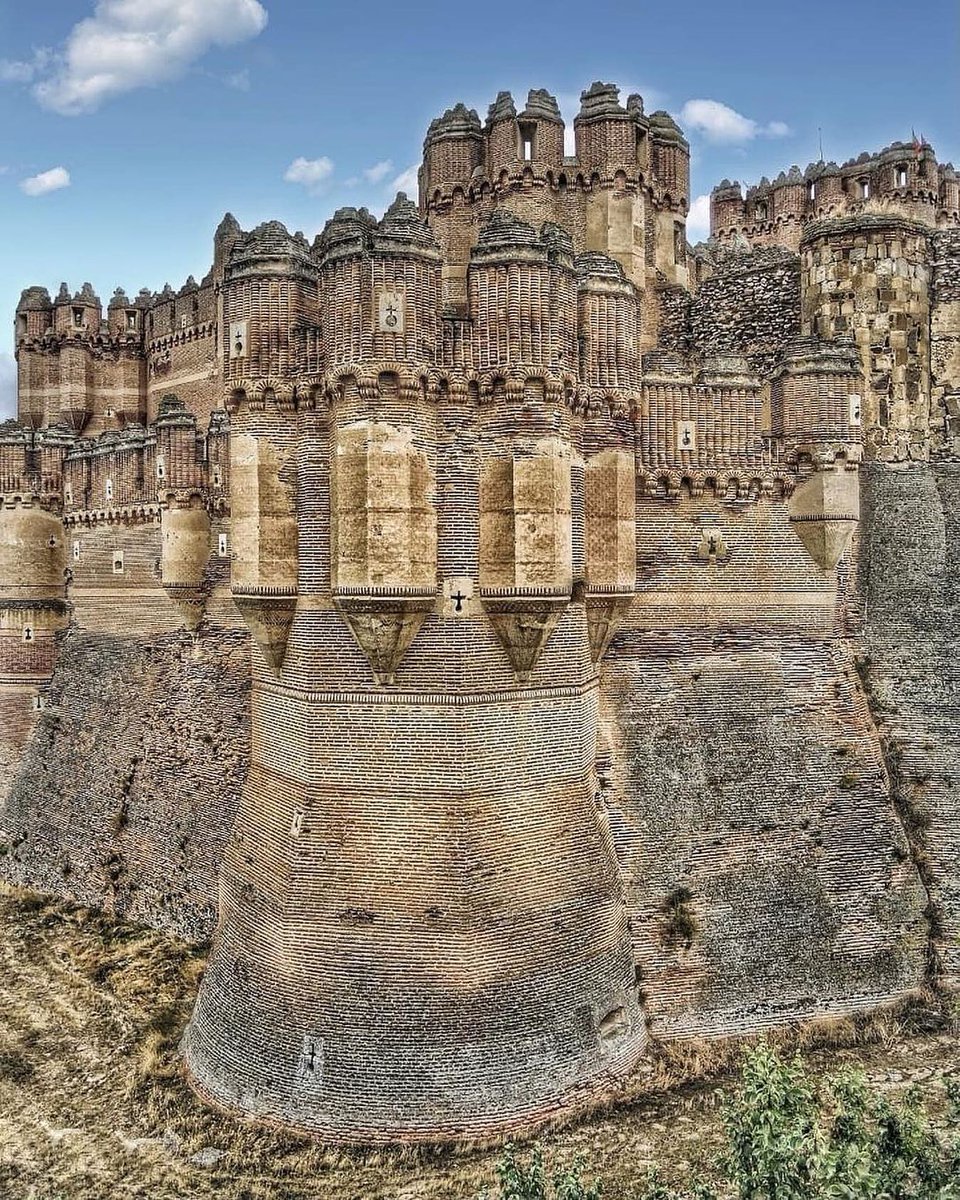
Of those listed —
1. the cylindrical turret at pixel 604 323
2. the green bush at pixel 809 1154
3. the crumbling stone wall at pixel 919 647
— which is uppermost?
the cylindrical turret at pixel 604 323

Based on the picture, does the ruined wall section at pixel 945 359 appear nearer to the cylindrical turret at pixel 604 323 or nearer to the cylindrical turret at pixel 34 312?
the cylindrical turret at pixel 604 323

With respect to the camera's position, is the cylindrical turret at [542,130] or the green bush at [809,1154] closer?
the green bush at [809,1154]

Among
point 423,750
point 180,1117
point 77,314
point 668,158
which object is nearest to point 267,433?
point 423,750

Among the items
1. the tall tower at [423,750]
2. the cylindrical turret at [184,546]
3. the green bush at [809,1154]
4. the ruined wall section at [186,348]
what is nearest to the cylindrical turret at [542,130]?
the tall tower at [423,750]

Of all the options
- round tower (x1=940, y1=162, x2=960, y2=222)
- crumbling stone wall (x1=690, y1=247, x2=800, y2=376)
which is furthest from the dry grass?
round tower (x1=940, y1=162, x2=960, y2=222)

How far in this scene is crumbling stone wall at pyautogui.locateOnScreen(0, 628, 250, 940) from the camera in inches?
836

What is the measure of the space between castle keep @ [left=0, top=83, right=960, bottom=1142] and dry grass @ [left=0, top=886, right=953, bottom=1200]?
18.2 inches

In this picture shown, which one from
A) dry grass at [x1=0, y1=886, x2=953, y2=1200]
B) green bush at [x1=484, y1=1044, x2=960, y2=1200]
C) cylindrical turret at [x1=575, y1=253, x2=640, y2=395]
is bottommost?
dry grass at [x1=0, y1=886, x2=953, y2=1200]

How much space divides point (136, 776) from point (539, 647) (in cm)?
1317

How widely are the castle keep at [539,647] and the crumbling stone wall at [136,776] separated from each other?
0.14m

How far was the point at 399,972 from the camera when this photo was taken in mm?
14180

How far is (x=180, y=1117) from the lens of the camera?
14539mm

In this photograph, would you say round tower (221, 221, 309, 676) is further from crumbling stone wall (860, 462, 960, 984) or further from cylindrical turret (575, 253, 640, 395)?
crumbling stone wall (860, 462, 960, 984)

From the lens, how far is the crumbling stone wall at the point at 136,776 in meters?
21.2
